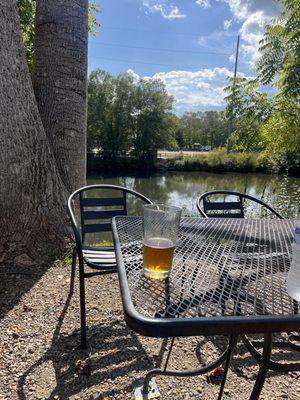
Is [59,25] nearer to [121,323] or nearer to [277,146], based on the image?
[121,323]

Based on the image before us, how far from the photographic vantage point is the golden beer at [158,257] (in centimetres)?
88

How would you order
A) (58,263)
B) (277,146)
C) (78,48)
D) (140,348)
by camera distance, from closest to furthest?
(140,348)
(58,263)
(78,48)
(277,146)

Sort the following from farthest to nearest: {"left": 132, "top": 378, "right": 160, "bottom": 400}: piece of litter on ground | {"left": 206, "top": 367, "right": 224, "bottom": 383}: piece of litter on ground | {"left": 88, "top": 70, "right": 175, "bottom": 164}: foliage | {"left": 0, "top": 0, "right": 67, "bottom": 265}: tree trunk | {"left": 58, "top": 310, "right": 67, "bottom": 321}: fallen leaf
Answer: {"left": 88, "top": 70, "right": 175, "bottom": 164}: foliage < {"left": 0, "top": 0, "right": 67, "bottom": 265}: tree trunk < {"left": 58, "top": 310, "right": 67, "bottom": 321}: fallen leaf < {"left": 206, "top": 367, "right": 224, "bottom": 383}: piece of litter on ground < {"left": 132, "top": 378, "right": 160, "bottom": 400}: piece of litter on ground

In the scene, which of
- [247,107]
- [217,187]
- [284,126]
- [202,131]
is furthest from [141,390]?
[202,131]

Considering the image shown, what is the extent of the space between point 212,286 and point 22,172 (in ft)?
6.30

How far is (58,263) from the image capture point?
2570mm

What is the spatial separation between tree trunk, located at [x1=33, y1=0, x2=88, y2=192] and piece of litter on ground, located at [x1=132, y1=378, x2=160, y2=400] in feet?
6.13

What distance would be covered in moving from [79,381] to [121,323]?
18.8 inches

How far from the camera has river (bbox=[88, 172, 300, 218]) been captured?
786 cm

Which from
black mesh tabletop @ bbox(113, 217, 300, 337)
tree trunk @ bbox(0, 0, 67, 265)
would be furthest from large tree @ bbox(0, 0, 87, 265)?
black mesh tabletop @ bbox(113, 217, 300, 337)

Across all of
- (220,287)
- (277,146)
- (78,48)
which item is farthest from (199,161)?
(220,287)

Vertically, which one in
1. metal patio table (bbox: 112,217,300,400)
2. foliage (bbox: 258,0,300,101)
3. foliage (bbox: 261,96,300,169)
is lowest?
metal patio table (bbox: 112,217,300,400)

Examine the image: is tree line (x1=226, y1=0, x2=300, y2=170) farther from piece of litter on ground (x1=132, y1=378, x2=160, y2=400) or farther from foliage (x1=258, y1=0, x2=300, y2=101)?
piece of litter on ground (x1=132, y1=378, x2=160, y2=400)

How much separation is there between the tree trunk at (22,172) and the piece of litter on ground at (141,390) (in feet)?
4.70
